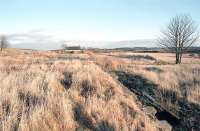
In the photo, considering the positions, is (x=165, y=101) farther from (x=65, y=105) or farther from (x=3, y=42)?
(x=3, y=42)

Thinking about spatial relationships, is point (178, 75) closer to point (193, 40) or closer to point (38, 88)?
point (38, 88)

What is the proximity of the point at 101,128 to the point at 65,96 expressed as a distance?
1.59 metres

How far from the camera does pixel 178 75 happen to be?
661 inches

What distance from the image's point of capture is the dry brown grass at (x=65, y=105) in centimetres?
728

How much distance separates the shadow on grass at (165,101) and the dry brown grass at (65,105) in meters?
1.12

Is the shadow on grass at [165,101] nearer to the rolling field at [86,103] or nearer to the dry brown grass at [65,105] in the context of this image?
the rolling field at [86,103]

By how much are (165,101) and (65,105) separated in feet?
16.5

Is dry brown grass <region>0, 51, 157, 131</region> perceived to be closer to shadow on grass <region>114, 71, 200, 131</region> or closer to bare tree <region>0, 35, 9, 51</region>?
shadow on grass <region>114, 71, 200, 131</region>

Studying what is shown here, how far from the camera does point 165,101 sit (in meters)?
11.8

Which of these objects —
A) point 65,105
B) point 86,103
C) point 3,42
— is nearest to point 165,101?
point 86,103

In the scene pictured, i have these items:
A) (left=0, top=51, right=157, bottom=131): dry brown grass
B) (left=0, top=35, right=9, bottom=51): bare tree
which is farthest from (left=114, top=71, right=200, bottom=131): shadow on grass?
(left=0, top=35, right=9, bottom=51): bare tree

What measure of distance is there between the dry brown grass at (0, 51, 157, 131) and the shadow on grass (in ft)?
3.69

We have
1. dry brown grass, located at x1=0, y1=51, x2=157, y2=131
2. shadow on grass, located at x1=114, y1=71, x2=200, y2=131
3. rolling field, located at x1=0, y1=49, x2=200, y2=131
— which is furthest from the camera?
→ shadow on grass, located at x1=114, y1=71, x2=200, y2=131

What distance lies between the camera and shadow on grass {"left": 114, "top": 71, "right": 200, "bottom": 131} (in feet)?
33.9
